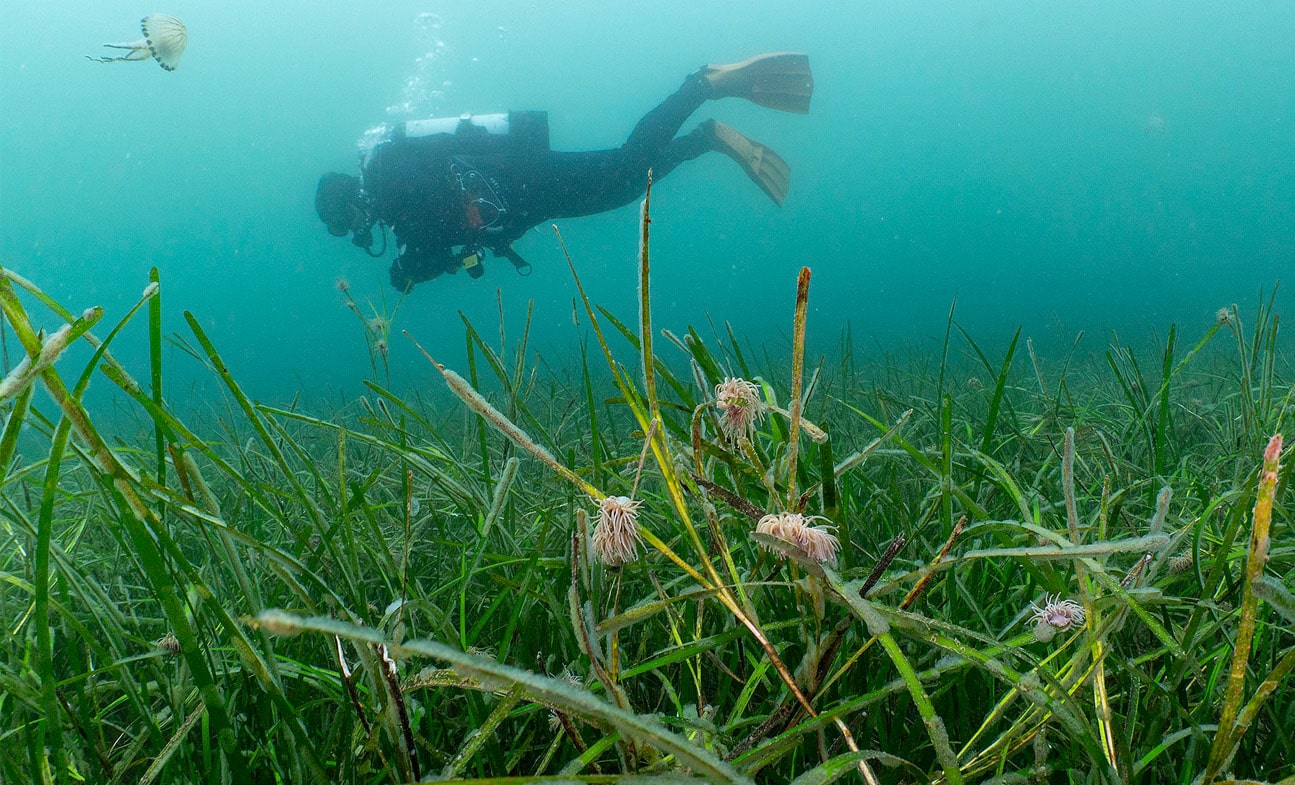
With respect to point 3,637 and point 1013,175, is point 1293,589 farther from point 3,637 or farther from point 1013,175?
point 1013,175

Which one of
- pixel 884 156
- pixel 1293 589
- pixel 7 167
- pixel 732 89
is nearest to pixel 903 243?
pixel 884 156

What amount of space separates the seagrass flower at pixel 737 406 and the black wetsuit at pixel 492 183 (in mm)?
10143

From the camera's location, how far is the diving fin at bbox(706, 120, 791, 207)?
13.3 meters

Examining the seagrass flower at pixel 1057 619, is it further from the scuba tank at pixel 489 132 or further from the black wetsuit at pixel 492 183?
the scuba tank at pixel 489 132

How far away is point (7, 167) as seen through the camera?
62.1 metres

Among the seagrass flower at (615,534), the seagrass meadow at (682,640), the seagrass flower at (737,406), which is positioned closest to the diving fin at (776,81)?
the seagrass meadow at (682,640)

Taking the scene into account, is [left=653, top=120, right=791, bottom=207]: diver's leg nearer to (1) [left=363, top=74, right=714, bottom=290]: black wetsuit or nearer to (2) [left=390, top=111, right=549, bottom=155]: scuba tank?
(1) [left=363, top=74, right=714, bottom=290]: black wetsuit

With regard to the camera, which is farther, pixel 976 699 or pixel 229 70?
pixel 229 70

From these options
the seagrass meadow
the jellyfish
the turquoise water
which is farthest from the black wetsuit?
the turquoise water

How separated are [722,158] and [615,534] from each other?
52.2 meters

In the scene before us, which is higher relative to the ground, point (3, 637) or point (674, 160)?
point (674, 160)

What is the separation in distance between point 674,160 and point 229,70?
6068 centimetres

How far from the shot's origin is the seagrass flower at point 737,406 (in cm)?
56

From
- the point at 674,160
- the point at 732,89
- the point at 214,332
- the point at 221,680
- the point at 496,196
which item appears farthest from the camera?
the point at 214,332
